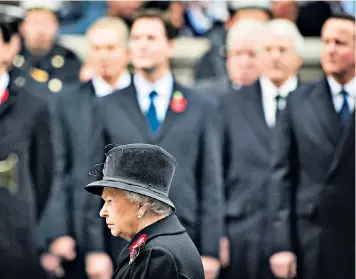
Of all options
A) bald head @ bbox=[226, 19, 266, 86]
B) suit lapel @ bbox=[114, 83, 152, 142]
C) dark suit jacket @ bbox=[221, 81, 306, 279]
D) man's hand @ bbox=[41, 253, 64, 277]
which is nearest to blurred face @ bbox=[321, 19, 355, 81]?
bald head @ bbox=[226, 19, 266, 86]

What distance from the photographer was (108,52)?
7.23 m

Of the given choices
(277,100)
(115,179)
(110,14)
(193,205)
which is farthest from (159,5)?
(115,179)

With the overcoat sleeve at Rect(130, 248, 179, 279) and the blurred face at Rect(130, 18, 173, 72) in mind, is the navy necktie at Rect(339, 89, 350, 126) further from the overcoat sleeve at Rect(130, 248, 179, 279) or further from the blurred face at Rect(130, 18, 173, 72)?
the overcoat sleeve at Rect(130, 248, 179, 279)

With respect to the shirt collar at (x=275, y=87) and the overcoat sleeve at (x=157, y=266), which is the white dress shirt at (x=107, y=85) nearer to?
the shirt collar at (x=275, y=87)

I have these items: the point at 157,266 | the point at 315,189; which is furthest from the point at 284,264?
the point at 157,266

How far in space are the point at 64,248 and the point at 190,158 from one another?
→ 102 cm

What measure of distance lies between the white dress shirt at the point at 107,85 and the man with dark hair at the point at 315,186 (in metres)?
1.02

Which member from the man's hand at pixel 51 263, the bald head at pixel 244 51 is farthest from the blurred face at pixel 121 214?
the bald head at pixel 244 51

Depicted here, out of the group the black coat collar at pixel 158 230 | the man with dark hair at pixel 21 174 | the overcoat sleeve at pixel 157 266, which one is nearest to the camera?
the overcoat sleeve at pixel 157 266

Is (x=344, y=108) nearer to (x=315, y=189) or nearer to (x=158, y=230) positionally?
(x=315, y=189)

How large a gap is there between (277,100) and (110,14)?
130 centimetres

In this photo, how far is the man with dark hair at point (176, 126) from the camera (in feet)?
22.1

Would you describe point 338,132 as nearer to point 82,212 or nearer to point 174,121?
point 174,121

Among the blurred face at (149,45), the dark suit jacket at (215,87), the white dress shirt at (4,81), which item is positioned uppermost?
the blurred face at (149,45)
